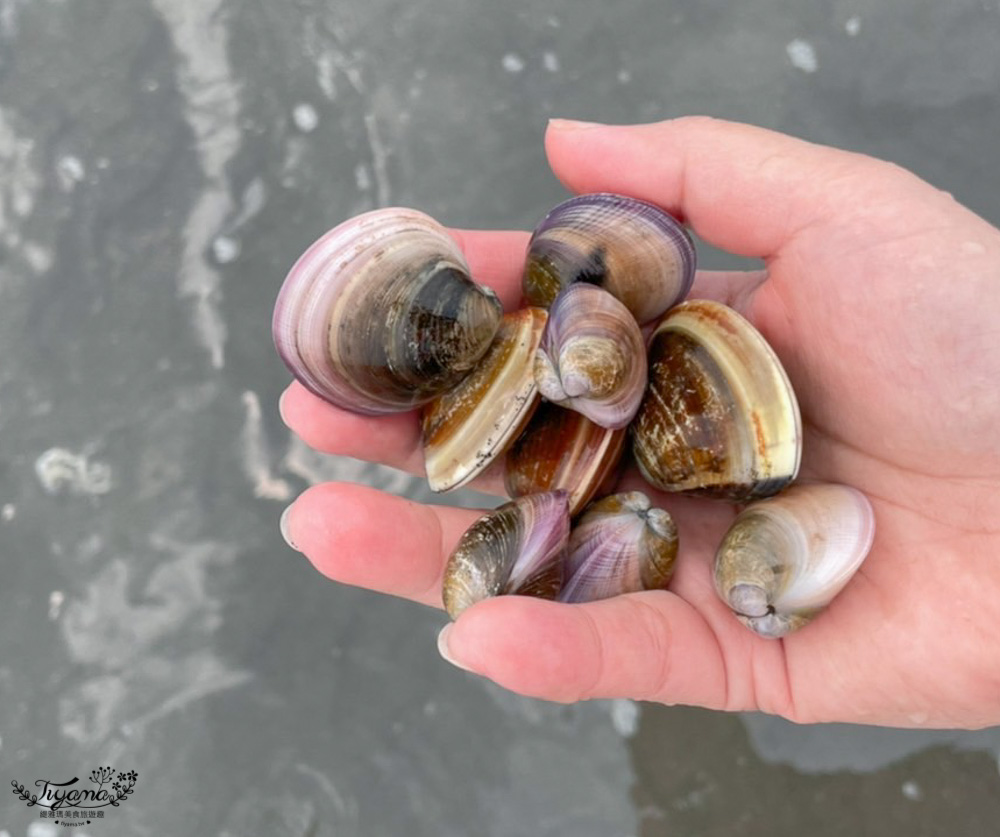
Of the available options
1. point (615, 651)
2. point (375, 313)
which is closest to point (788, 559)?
point (615, 651)

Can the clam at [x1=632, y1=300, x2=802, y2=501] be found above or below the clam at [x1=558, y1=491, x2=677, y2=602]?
above

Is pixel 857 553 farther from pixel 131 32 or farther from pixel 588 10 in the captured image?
pixel 131 32

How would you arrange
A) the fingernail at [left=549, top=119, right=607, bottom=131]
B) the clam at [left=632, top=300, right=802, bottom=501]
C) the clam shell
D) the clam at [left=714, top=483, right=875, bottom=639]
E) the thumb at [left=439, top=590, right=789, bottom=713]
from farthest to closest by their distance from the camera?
the fingernail at [left=549, top=119, right=607, bottom=131]
the clam shell
the clam at [left=632, top=300, right=802, bottom=501]
the clam at [left=714, top=483, right=875, bottom=639]
the thumb at [left=439, top=590, right=789, bottom=713]

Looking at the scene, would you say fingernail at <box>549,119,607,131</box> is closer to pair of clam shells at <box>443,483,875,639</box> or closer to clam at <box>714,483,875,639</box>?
pair of clam shells at <box>443,483,875,639</box>

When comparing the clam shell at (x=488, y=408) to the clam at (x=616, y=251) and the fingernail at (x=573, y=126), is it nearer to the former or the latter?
the clam at (x=616, y=251)

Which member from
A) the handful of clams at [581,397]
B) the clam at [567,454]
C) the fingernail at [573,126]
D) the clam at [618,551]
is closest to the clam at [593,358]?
the handful of clams at [581,397]

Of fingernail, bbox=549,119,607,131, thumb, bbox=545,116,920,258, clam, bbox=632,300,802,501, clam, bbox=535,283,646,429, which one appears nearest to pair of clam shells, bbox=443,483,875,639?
clam, bbox=632,300,802,501

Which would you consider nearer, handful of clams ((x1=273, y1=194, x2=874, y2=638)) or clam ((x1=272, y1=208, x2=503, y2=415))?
handful of clams ((x1=273, y1=194, x2=874, y2=638))

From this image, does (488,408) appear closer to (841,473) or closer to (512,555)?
(512,555)
